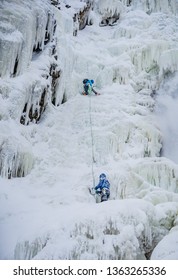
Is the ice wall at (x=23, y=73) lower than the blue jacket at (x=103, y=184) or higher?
higher

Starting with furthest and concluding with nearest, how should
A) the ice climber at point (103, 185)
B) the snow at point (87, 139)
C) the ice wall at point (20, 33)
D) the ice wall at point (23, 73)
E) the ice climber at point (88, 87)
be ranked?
1. the ice climber at point (88, 87)
2. the ice wall at point (20, 33)
3. the ice wall at point (23, 73)
4. the ice climber at point (103, 185)
5. the snow at point (87, 139)

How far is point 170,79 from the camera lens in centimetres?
1436

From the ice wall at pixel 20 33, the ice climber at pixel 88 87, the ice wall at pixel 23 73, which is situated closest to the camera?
the ice wall at pixel 23 73

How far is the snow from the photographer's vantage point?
585 centimetres

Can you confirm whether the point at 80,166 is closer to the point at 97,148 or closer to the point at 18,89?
the point at 97,148

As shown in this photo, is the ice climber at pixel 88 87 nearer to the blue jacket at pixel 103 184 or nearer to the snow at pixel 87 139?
the snow at pixel 87 139

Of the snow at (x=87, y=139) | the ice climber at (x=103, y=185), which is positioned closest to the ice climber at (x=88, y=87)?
the snow at (x=87, y=139)

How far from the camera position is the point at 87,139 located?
10578 mm

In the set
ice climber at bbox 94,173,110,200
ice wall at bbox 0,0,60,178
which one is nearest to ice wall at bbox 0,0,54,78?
ice wall at bbox 0,0,60,178

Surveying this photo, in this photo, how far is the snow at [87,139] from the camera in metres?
5.85

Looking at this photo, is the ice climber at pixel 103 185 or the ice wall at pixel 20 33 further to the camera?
the ice wall at pixel 20 33

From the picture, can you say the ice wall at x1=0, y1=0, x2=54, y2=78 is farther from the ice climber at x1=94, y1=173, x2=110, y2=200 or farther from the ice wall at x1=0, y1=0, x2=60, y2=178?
the ice climber at x1=94, y1=173, x2=110, y2=200

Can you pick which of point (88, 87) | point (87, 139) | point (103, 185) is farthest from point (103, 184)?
point (88, 87)
